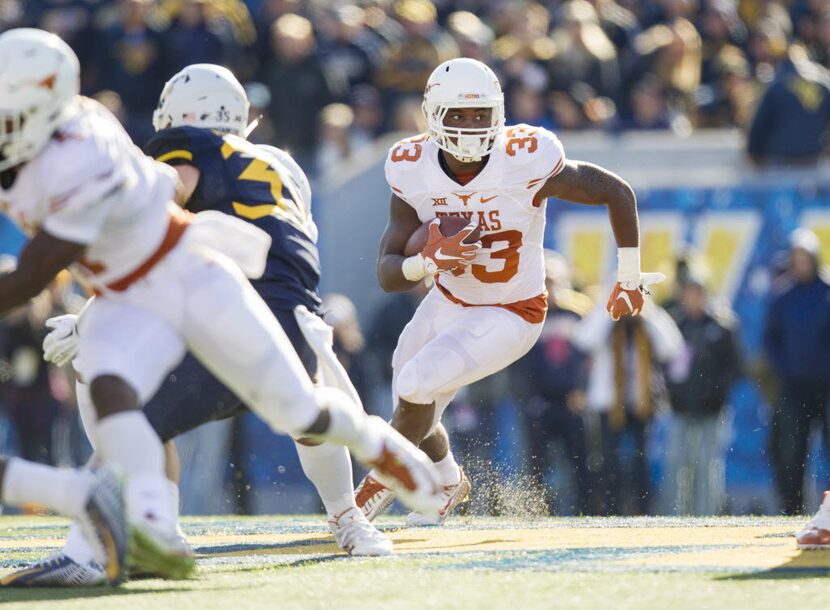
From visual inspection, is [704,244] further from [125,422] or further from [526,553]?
[125,422]

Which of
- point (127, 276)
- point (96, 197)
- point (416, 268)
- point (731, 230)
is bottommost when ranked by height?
point (731, 230)

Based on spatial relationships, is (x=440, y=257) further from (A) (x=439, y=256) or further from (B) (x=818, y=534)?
(B) (x=818, y=534)

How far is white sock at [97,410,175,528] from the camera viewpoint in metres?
4.89

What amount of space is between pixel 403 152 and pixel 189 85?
1004mm

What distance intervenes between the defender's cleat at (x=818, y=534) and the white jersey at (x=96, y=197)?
2.29 metres

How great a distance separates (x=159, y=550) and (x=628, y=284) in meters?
2.69

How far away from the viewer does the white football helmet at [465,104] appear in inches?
261

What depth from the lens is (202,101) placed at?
20.4 feet

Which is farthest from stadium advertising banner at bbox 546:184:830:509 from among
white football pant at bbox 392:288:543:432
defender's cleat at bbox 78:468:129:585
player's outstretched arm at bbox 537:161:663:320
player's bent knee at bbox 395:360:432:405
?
defender's cleat at bbox 78:468:129:585

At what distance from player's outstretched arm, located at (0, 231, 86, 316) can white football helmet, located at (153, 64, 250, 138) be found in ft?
4.67

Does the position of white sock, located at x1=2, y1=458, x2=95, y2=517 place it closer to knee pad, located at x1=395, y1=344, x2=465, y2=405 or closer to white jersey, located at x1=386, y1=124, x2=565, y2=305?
knee pad, located at x1=395, y1=344, x2=465, y2=405

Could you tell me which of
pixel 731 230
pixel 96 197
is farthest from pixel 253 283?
pixel 731 230

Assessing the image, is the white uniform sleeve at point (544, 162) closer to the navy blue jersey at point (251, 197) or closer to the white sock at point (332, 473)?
the navy blue jersey at point (251, 197)

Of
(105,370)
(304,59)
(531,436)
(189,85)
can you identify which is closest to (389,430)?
(105,370)
